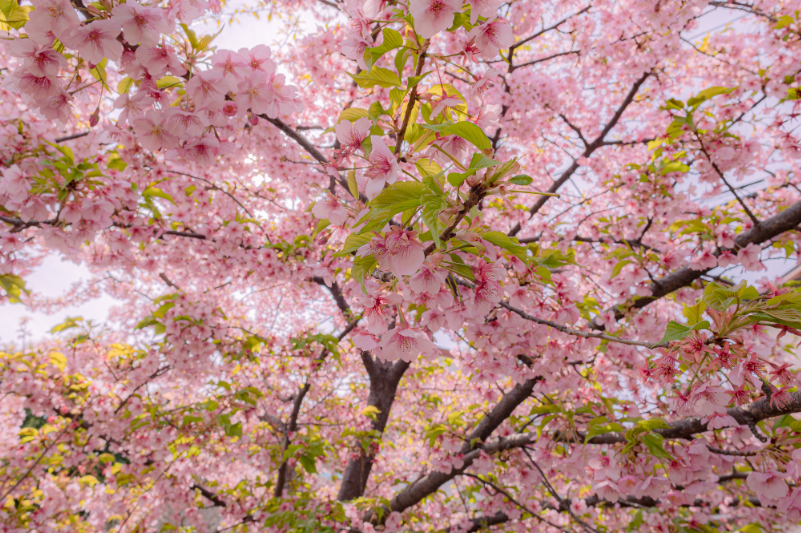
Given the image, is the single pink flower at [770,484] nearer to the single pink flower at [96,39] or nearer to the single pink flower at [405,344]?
the single pink flower at [405,344]

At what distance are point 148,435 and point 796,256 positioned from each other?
22.4 feet

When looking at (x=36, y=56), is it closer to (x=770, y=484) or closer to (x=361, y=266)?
(x=361, y=266)

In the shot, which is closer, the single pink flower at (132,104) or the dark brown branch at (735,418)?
the single pink flower at (132,104)

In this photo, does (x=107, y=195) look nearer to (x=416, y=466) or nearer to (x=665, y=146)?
(x=665, y=146)

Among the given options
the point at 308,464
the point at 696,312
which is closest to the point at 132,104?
the point at 696,312

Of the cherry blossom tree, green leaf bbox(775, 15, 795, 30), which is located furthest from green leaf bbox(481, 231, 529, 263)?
green leaf bbox(775, 15, 795, 30)

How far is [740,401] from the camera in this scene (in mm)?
1484

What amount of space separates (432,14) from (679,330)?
1232 mm

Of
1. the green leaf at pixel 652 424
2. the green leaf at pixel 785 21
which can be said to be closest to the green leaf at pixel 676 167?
the green leaf at pixel 785 21

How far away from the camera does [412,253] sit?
3.44 ft

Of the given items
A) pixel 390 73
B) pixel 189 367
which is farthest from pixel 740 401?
pixel 189 367

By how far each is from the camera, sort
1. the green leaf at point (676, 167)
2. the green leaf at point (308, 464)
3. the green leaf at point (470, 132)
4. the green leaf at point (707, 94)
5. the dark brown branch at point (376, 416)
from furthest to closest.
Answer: the dark brown branch at point (376, 416) < the green leaf at point (308, 464) < the green leaf at point (676, 167) < the green leaf at point (707, 94) < the green leaf at point (470, 132)

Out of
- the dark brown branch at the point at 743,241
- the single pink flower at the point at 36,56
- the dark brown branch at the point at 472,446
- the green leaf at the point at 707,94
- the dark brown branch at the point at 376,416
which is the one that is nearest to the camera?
the single pink flower at the point at 36,56

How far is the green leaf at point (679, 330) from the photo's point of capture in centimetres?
104
